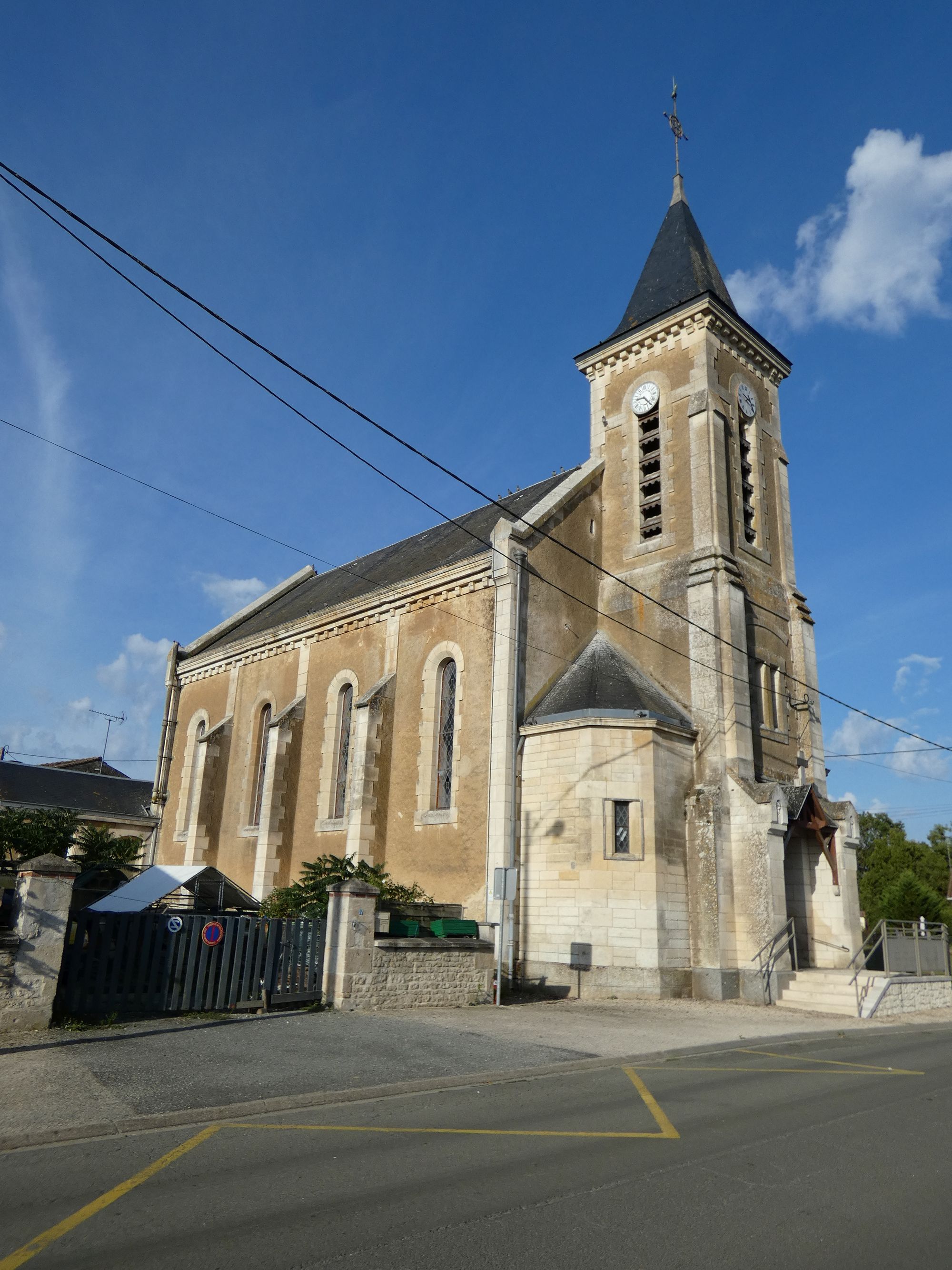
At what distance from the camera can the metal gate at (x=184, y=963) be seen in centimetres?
1191

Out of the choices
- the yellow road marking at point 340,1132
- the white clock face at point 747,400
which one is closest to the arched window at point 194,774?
the white clock face at point 747,400

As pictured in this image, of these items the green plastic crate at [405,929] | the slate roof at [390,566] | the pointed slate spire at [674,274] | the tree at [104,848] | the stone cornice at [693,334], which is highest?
the pointed slate spire at [674,274]

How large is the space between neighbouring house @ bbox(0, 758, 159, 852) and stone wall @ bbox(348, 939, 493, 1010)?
20499mm

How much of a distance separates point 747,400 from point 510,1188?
2299cm

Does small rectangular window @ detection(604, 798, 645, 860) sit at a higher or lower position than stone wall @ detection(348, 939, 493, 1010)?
higher

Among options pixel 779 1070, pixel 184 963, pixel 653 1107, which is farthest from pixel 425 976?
pixel 653 1107

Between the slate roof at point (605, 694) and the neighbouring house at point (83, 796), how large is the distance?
19293mm

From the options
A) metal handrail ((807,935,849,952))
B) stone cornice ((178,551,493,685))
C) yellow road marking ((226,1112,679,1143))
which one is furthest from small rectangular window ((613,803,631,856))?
yellow road marking ((226,1112,679,1143))

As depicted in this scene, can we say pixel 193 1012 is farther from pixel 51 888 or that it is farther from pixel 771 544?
pixel 771 544

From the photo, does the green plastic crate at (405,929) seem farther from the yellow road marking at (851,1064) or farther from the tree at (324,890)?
the yellow road marking at (851,1064)

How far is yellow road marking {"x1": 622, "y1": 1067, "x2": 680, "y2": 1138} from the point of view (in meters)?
6.90

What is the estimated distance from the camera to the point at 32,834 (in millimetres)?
27016

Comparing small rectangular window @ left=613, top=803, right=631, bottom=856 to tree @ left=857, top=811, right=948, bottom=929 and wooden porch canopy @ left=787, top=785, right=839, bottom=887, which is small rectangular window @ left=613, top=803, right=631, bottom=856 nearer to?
wooden porch canopy @ left=787, top=785, right=839, bottom=887

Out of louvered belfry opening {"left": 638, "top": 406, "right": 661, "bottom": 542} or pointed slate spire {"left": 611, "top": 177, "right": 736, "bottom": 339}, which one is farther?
pointed slate spire {"left": 611, "top": 177, "right": 736, "bottom": 339}
